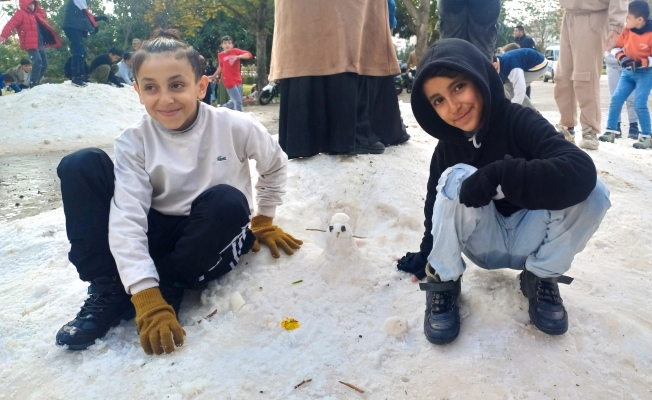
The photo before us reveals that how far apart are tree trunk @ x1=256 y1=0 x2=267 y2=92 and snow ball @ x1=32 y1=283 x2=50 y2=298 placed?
14.3m

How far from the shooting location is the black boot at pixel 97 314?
1.90m

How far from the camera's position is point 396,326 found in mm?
1868

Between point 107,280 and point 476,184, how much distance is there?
1.45m

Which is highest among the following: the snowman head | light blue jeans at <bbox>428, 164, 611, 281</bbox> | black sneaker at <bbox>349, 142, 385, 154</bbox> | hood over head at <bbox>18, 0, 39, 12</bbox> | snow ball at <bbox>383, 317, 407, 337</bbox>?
hood over head at <bbox>18, 0, 39, 12</bbox>

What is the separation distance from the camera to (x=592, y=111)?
15.8 feet

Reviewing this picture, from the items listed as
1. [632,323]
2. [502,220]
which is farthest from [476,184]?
[632,323]

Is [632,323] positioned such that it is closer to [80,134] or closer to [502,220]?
[502,220]

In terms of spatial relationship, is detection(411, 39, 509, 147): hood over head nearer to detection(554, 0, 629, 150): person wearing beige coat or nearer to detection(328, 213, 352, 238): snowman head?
detection(328, 213, 352, 238): snowman head

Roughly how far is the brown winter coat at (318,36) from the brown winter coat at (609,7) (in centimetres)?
225

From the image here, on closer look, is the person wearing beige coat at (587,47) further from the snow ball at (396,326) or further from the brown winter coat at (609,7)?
the snow ball at (396,326)

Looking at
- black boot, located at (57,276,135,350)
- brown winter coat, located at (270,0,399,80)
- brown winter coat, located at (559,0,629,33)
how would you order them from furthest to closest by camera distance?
brown winter coat, located at (559,0,629,33) → brown winter coat, located at (270,0,399,80) → black boot, located at (57,276,135,350)

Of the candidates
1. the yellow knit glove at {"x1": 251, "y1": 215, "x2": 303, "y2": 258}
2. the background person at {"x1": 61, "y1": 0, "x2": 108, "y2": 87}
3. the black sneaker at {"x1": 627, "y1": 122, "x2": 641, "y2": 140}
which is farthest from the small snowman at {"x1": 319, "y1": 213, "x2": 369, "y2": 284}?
the background person at {"x1": 61, "y1": 0, "x2": 108, "y2": 87}

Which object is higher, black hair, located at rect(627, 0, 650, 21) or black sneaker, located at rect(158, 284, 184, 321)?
black hair, located at rect(627, 0, 650, 21)

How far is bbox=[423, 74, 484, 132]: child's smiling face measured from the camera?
1770 mm
